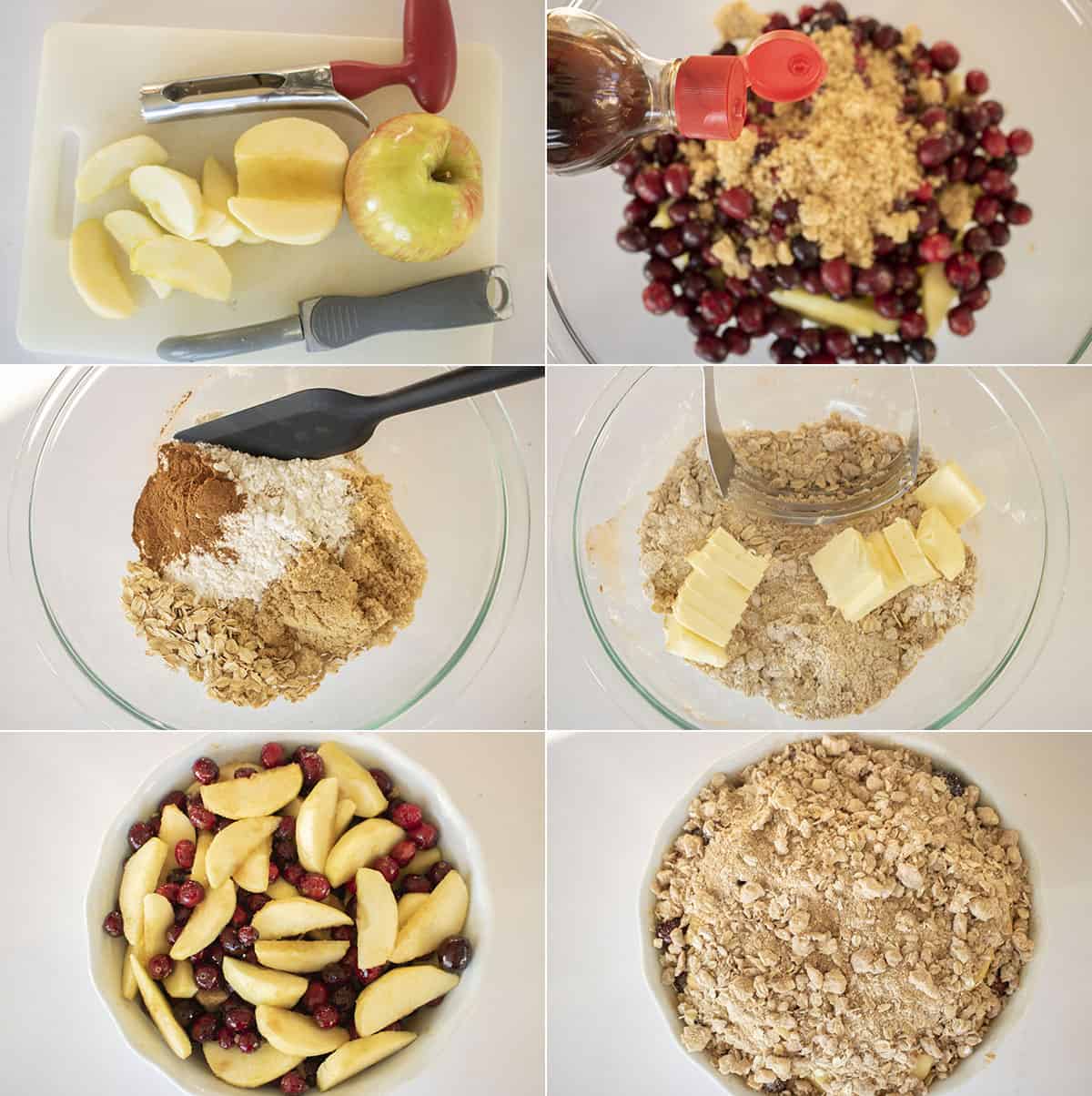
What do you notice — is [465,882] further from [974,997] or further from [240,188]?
[240,188]

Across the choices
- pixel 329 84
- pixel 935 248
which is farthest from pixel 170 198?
pixel 935 248

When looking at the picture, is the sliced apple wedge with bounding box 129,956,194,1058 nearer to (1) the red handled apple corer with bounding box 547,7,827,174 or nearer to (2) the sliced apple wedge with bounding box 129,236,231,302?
(2) the sliced apple wedge with bounding box 129,236,231,302

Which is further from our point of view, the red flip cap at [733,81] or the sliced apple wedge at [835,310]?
the sliced apple wedge at [835,310]

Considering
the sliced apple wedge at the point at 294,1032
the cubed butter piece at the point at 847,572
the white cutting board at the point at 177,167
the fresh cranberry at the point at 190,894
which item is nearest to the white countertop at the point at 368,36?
the white cutting board at the point at 177,167

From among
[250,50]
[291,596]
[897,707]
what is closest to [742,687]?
[897,707]

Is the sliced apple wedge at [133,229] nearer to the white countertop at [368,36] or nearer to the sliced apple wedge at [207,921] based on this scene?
the white countertop at [368,36]

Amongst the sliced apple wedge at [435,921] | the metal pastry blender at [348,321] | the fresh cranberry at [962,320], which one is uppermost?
the metal pastry blender at [348,321]
